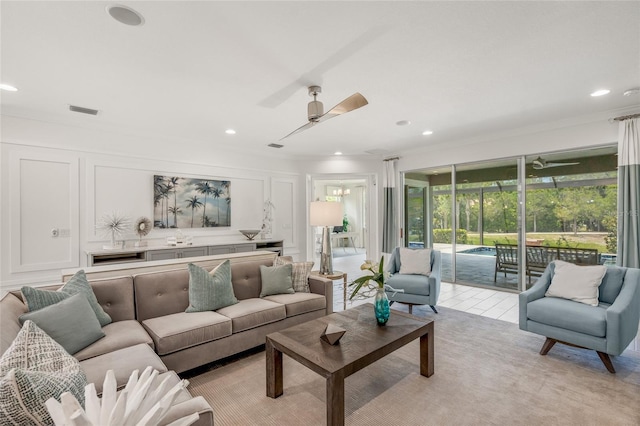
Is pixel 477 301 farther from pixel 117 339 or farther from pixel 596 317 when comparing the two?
pixel 117 339

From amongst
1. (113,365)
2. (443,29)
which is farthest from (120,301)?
(443,29)

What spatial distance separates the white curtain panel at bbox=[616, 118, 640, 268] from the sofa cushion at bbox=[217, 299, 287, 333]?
4.23m

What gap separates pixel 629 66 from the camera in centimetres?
274

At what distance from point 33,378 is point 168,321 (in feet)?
5.32

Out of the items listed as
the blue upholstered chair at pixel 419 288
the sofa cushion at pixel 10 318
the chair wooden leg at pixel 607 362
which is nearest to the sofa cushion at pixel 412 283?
the blue upholstered chair at pixel 419 288

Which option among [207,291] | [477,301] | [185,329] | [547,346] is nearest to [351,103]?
[207,291]

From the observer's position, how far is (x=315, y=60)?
2592 millimetres

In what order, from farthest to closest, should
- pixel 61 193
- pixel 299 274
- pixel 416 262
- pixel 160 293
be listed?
1. pixel 416 262
2. pixel 61 193
3. pixel 299 274
4. pixel 160 293

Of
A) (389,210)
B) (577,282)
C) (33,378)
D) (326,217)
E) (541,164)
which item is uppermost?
(541,164)

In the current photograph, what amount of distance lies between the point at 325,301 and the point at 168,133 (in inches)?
140

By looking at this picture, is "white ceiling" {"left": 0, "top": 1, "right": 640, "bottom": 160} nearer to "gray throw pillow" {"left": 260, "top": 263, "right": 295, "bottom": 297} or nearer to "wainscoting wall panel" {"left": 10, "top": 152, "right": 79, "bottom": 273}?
Answer: "wainscoting wall panel" {"left": 10, "top": 152, "right": 79, "bottom": 273}

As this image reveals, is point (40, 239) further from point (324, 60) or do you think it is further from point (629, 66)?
point (629, 66)

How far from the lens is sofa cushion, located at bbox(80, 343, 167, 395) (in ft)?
5.60

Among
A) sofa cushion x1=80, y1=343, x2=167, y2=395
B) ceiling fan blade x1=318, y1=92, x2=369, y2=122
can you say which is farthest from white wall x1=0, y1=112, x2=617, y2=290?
ceiling fan blade x1=318, y1=92, x2=369, y2=122
